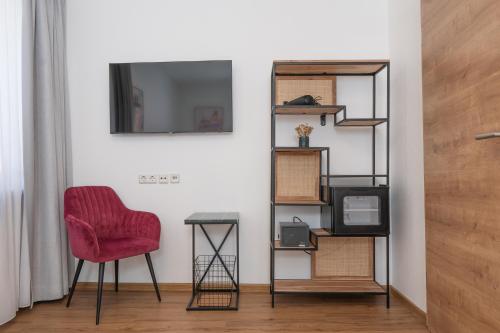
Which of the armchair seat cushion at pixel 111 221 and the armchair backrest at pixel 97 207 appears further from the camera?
the armchair backrest at pixel 97 207

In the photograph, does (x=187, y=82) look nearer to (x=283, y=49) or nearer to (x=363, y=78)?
(x=283, y=49)

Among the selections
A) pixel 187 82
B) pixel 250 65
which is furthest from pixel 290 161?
pixel 187 82

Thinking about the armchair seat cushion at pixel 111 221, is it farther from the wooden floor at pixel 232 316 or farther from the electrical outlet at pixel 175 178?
the wooden floor at pixel 232 316

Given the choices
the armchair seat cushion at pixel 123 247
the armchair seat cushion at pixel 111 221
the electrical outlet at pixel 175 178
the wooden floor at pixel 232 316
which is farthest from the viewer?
the electrical outlet at pixel 175 178

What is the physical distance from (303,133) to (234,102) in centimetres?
67

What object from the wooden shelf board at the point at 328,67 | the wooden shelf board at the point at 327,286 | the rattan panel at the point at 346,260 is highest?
the wooden shelf board at the point at 328,67

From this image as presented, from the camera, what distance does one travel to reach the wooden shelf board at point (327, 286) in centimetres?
225

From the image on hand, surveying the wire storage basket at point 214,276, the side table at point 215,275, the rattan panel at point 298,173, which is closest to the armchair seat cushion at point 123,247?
the side table at point 215,275

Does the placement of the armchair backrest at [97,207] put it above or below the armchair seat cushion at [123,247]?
above

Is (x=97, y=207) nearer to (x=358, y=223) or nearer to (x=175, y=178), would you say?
(x=175, y=178)

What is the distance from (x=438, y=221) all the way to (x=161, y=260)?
2.12m

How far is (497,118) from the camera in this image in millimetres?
1214

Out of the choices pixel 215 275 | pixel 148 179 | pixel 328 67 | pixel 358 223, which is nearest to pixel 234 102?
pixel 328 67

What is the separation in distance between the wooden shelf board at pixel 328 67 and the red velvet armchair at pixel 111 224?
1.62m
